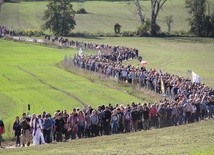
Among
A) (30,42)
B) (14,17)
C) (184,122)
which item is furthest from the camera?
(14,17)

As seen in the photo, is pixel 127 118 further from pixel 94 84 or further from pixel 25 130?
pixel 94 84

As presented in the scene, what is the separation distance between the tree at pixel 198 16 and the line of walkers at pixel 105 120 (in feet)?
206

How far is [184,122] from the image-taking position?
105ft

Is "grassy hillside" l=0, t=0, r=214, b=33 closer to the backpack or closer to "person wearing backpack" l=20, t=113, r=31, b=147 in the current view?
the backpack

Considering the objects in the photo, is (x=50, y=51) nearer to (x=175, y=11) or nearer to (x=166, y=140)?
(x=166, y=140)

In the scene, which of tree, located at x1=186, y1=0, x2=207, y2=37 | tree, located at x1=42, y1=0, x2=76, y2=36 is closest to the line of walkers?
tree, located at x1=42, y1=0, x2=76, y2=36

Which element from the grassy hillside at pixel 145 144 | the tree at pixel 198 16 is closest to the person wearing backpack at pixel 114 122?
the grassy hillside at pixel 145 144

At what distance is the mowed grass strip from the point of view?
35.8 metres

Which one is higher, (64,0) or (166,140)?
(64,0)

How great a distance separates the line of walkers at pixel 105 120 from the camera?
2672 centimetres

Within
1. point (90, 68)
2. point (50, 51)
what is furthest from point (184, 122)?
point (50, 51)

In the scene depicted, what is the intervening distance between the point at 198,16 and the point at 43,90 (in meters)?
57.2

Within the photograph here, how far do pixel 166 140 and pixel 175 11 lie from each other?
99067 mm

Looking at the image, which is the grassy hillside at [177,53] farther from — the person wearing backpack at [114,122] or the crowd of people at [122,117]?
the person wearing backpack at [114,122]
